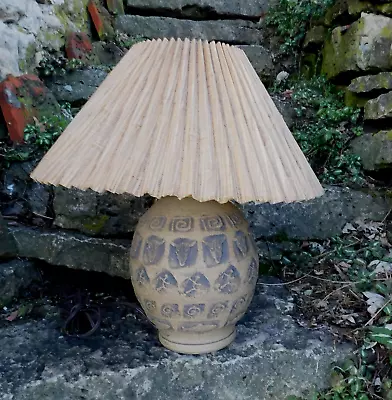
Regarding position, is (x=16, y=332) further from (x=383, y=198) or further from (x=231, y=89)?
(x=383, y=198)

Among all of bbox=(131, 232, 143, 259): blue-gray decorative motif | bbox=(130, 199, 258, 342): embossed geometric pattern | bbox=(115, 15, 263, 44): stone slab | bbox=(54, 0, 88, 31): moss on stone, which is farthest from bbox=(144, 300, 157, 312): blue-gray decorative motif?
bbox=(115, 15, 263, 44): stone slab

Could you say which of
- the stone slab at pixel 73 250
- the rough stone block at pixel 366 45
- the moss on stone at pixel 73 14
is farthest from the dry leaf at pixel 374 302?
the moss on stone at pixel 73 14

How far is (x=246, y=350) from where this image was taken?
1.15m

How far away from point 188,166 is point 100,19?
1.61m

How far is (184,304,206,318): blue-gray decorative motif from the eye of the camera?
101 centimetres

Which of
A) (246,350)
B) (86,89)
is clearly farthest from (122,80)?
(86,89)

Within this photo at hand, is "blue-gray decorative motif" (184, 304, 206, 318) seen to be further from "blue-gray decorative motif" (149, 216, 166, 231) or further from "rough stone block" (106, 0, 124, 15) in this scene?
"rough stone block" (106, 0, 124, 15)

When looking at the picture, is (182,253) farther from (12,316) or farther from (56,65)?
(56,65)

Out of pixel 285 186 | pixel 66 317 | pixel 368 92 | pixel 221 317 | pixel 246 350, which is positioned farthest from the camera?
pixel 368 92

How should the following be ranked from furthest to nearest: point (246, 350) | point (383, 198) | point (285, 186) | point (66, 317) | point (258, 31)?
1. point (258, 31)
2. point (383, 198)
3. point (66, 317)
4. point (246, 350)
5. point (285, 186)

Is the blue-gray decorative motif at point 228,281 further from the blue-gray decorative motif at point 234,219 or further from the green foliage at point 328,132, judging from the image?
the green foliage at point 328,132

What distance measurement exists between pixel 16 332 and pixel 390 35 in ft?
4.98

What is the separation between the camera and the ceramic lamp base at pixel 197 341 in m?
1.10

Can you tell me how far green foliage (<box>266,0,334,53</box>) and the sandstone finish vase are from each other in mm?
1443
